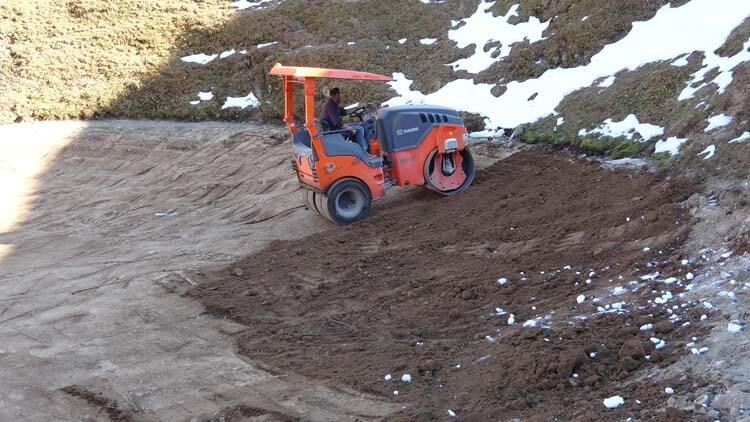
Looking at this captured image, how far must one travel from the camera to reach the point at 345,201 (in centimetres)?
1060

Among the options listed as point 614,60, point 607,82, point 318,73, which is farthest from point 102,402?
point 614,60

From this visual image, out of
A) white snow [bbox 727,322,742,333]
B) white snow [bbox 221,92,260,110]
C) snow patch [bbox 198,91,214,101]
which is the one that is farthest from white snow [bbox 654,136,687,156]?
snow patch [bbox 198,91,214,101]

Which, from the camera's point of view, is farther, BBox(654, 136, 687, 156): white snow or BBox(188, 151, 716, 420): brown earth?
BBox(654, 136, 687, 156): white snow

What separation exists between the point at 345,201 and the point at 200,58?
1053 cm

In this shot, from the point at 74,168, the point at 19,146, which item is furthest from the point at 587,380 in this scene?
the point at 19,146

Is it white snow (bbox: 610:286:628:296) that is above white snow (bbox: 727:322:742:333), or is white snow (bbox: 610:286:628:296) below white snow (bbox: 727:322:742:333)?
below

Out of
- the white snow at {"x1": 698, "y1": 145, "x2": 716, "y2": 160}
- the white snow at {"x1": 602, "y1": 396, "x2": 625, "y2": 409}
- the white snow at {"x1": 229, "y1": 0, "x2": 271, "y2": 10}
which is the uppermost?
the white snow at {"x1": 229, "y1": 0, "x2": 271, "y2": 10}

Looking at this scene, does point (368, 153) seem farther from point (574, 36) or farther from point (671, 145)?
point (574, 36)

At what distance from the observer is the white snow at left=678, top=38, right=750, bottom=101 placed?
10.8 meters

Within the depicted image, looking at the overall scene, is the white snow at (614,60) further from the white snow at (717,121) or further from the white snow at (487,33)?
the white snow at (717,121)

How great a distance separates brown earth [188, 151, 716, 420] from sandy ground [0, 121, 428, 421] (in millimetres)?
408

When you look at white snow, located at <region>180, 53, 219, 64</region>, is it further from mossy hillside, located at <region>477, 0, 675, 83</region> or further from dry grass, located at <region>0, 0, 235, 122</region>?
mossy hillside, located at <region>477, 0, 675, 83</region>

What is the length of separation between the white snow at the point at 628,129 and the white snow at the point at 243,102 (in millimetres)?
8245

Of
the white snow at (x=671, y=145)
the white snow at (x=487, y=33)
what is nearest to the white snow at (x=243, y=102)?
the white snow at (x=487, y=33)
